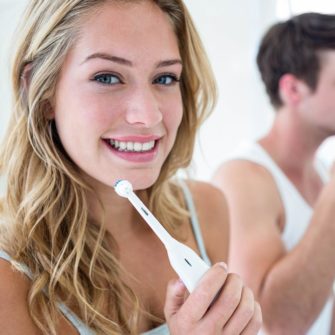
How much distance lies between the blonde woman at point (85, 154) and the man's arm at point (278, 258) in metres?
0.26

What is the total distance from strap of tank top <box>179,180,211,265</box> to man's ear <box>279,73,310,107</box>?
36 cm

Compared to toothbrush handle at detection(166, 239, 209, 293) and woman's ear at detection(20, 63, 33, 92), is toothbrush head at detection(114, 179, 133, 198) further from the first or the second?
woman's ear at detection(20, 63, 33, 92)

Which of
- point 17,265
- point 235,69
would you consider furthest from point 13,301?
point 235,69

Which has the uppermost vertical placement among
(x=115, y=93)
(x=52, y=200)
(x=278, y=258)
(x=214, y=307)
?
(x=115, y=93)

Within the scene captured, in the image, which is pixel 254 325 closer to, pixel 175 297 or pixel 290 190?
pixel 175 297

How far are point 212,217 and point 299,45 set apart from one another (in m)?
0.44

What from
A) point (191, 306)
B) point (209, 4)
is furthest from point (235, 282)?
point (209, 4)

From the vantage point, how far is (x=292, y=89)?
1071mm

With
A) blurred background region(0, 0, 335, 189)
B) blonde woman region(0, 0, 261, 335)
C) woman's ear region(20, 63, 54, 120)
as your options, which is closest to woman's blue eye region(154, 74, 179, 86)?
blonde woman region(0, 0, 261, 335)

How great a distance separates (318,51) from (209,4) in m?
0.39

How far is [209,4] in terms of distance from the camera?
4.37ft

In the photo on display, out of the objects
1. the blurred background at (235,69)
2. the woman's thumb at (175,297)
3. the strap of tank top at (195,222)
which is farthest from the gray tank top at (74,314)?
the blurred background at (235,69)

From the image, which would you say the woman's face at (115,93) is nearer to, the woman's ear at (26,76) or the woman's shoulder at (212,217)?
the woman's ear at (26,76)

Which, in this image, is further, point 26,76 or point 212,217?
point 212,217
